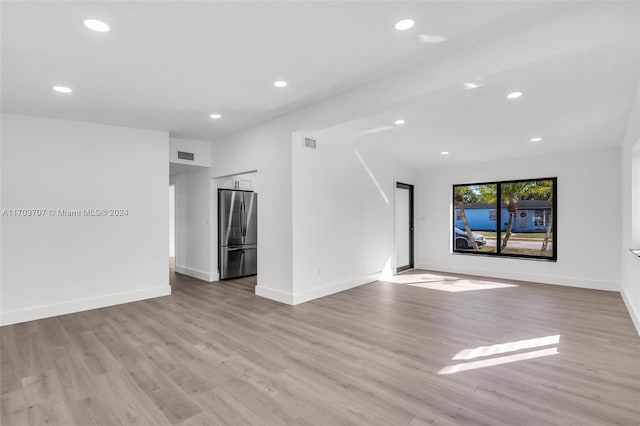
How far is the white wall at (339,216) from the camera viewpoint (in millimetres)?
4703

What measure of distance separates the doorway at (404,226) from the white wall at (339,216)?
1.68ft

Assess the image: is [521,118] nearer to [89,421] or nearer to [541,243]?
[541,243]

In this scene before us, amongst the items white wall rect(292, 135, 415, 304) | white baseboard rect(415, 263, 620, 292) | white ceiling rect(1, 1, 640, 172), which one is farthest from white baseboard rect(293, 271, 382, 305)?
white ceiling rect(1, 1, 640, 172)

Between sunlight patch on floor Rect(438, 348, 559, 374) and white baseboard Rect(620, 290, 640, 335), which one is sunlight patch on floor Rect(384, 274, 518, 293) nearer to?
white baseboard Rect(620, 290, 640, 335)

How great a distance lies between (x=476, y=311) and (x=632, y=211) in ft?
7.66

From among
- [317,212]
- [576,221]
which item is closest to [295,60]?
[317,212]

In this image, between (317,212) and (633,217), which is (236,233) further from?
(633,217)

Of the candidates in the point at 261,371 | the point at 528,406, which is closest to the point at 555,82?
the point at 528,406

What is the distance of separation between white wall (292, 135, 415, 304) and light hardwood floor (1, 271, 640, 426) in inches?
27.0

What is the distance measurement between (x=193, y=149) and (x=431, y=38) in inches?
190

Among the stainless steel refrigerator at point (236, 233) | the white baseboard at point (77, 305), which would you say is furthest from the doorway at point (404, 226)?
the white baseboard at point (77, 305)

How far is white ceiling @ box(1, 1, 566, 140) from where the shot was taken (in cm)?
220

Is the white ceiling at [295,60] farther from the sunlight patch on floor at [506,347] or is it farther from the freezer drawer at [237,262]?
the freezer drawer at [237,262]

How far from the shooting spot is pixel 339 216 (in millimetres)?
5379
